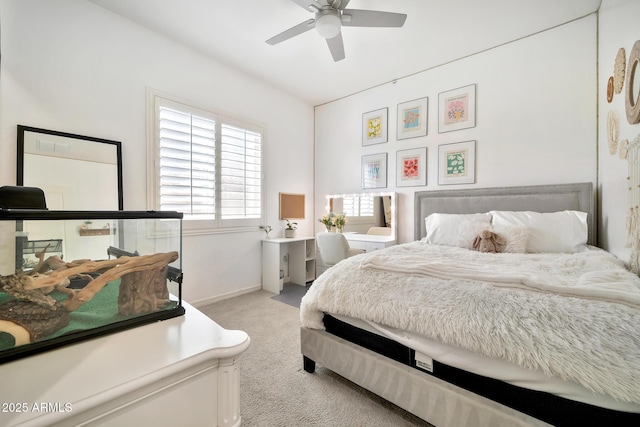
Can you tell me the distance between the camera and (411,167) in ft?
11.0

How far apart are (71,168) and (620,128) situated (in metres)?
4.03

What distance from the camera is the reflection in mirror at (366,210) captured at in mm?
3500

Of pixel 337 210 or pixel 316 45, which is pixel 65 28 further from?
pixel 337 210

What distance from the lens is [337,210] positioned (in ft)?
13.2

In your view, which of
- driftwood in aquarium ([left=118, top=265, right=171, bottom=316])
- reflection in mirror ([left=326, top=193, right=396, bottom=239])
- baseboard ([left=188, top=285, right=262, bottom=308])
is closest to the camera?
driftwood in aquarium ([left=118, top=265, right=171, bottom=316])

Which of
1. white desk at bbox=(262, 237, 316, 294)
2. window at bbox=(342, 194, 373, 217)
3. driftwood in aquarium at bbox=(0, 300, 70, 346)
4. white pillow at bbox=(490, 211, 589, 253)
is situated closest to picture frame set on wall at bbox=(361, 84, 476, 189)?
window at bbox=(342, 194, 373, 217)

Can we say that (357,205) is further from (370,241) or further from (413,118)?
(413,118)

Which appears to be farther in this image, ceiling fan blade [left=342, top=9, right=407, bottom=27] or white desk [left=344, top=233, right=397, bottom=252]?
white desk [left=344, top=233, right=397, bottom=252]

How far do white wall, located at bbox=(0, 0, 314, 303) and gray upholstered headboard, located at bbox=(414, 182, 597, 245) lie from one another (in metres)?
2.02

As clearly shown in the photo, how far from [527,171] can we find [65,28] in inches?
171

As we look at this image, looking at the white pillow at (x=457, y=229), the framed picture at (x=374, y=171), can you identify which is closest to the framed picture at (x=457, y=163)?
the white pillow at (x=457, y=229)

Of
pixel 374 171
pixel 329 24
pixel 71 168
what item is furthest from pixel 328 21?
pixel 71 168

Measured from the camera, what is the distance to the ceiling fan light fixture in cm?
191

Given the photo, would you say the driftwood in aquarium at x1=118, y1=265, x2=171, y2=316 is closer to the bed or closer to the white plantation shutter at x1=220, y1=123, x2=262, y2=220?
the bed
